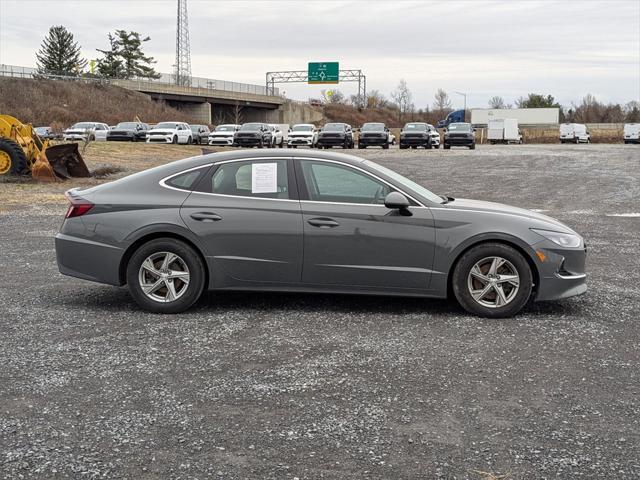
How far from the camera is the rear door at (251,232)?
6.59 meters

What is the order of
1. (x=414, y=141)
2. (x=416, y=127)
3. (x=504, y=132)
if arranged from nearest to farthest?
(x=414, y=141) < (x=416, y=127) < (x=504, y=132)

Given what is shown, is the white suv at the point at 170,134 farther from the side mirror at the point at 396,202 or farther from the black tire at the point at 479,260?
the black tire at the point at 479,260

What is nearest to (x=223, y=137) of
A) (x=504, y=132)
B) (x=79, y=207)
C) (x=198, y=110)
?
(x=504, y=132)

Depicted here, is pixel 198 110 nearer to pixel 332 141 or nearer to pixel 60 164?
pixel 332 141

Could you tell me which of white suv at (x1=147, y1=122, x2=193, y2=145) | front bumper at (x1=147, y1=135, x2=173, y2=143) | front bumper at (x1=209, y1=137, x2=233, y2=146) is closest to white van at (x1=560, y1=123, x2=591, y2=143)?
front bumper at (x1=209, y1=137, x2=233, y2=146)

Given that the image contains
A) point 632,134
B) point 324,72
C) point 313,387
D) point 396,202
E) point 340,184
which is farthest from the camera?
point 324,72

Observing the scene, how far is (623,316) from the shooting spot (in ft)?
22.1

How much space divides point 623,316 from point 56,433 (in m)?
4.97

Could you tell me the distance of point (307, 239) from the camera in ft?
21.5

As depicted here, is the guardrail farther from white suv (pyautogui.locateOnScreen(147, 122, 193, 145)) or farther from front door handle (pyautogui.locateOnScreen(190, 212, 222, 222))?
front door handle (pyautogui.locateOnScreen(190, 212, 222, 222))

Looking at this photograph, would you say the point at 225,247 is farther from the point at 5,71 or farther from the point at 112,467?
the point at 5,71

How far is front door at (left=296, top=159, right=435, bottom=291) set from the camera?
6510mm

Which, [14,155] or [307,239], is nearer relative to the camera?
[307,239]

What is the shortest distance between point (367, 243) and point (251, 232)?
3.39 feet
